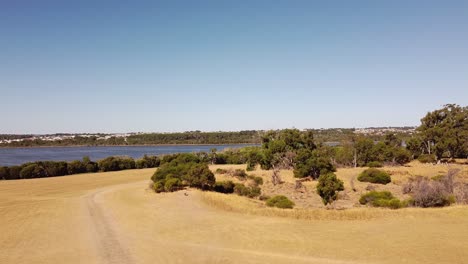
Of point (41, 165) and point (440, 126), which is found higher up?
point (440, 126)

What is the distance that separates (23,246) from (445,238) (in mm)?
18971

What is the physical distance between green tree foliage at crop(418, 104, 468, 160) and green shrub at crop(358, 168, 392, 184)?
18673mm

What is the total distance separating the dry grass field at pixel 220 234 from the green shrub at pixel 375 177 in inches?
754

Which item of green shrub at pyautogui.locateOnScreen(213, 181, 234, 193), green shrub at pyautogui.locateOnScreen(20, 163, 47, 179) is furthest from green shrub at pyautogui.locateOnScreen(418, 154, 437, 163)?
green shrub at pyautogui.locateOnScreen(20, 163, 47, 179)

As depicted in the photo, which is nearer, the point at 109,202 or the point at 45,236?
the point at 45,236

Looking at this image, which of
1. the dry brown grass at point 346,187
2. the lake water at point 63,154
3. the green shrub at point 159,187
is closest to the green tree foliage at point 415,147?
the dry brown grass at point 346,187

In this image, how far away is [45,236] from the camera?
17.1 metres

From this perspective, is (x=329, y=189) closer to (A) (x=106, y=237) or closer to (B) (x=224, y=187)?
(B) (x=224, y=187)

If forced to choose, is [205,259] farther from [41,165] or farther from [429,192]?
[41,165]

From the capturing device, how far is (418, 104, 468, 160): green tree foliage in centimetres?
5225

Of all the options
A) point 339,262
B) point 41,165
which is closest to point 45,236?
point 339,262

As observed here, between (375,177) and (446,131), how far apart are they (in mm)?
21860

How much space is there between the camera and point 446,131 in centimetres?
5328

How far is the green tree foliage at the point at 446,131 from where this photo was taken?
52.2m
